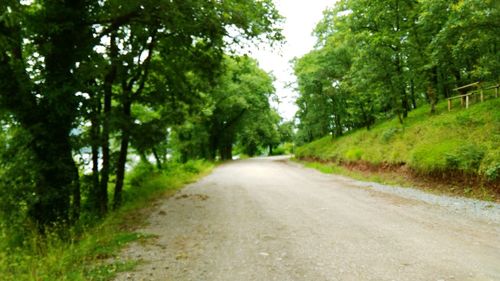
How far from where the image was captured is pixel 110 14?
365 inches

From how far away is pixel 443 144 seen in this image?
13.3 metres

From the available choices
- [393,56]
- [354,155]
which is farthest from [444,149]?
[393,56]

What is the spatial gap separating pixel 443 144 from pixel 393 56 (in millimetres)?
8038

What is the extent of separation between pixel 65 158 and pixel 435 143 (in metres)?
13.2

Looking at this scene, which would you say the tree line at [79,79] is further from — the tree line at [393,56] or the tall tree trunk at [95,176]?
the tree line at [393,56]

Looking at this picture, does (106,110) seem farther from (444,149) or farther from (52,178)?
(444,149)

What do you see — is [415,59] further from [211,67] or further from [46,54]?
[46,54]

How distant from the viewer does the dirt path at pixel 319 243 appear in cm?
463

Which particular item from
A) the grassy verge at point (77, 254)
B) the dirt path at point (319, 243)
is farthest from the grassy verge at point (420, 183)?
the grassy verge at point (77, 254)

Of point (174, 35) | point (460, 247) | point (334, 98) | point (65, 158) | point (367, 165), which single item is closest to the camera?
point (460, 247)

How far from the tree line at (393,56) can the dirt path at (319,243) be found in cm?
752

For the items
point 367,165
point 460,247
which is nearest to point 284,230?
point 460,247

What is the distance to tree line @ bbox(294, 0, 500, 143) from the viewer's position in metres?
13.1

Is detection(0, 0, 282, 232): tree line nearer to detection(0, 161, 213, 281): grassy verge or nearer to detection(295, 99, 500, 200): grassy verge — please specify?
detection(0, 161, 213, 281): grassy verge
